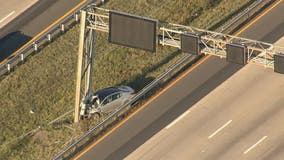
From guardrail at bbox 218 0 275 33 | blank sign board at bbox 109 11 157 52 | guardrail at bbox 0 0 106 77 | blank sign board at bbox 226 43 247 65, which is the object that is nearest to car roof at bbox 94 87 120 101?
blank sign board at bbox 109 11 157 52

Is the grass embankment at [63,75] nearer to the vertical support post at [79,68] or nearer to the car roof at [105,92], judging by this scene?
the vertical support post at [79,68]

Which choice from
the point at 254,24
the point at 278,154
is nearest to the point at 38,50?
the point at 254,24

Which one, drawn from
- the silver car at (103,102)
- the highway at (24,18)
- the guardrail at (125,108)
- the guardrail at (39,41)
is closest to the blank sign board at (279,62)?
the guardrail at (125,108)

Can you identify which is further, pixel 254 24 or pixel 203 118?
pixel 254 24

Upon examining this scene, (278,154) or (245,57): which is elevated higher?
(245,57)

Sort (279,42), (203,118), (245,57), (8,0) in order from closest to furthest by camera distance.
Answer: (245,57) → (203,118) → (279,42) → (8,0)

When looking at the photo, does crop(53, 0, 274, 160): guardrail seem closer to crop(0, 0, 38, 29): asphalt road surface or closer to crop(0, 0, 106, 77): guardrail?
crop(0, 0, 106, 77): guardrail

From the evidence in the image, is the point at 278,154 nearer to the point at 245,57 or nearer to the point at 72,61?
the point at 245,57

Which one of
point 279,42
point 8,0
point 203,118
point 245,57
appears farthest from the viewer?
point 8,0
